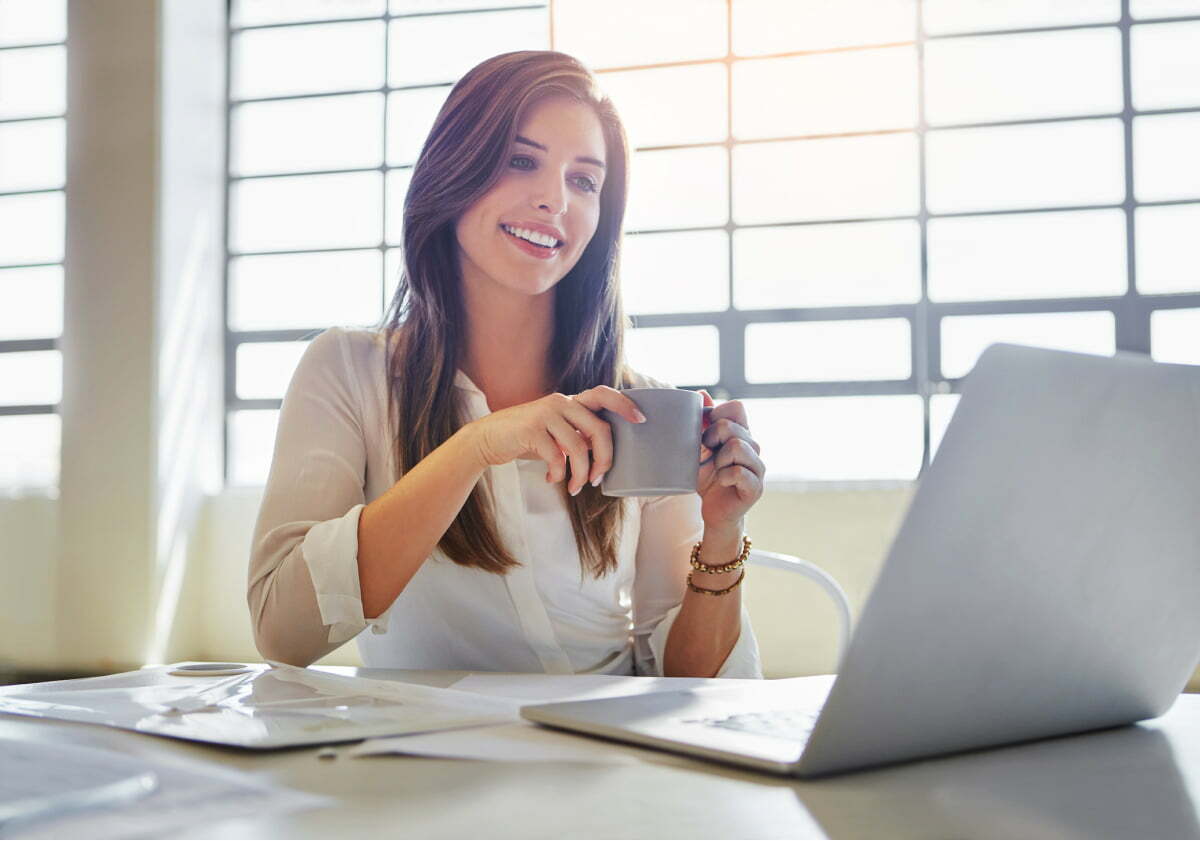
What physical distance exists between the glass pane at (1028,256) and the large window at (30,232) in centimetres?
331

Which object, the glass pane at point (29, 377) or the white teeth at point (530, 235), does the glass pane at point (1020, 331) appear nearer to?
the white teeth at point (530, 235)

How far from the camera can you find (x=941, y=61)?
3.89 meters

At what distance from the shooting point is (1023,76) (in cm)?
384

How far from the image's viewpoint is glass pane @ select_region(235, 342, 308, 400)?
4.43 metres

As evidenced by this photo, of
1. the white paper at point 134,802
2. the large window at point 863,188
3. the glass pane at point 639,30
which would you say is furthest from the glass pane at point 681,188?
the white paper at point 134,802

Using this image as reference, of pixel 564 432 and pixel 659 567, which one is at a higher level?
pixel 564 432

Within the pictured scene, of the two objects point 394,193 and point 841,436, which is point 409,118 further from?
point 841,436

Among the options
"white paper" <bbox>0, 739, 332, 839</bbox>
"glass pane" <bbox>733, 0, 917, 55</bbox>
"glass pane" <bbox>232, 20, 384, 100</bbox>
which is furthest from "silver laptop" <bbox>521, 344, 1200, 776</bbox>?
"glass pane" <bbox>232, 20, 384, 100</bbox>

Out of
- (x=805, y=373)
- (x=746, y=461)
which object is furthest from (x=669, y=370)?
(x=746, y=461)

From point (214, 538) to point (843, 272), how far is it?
102 inches

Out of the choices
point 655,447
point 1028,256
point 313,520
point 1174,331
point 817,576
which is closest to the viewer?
point 655,447

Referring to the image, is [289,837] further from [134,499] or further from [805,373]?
[134,499]

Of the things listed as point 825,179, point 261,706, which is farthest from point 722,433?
point 825,179

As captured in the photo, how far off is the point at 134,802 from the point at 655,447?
0.51 m
